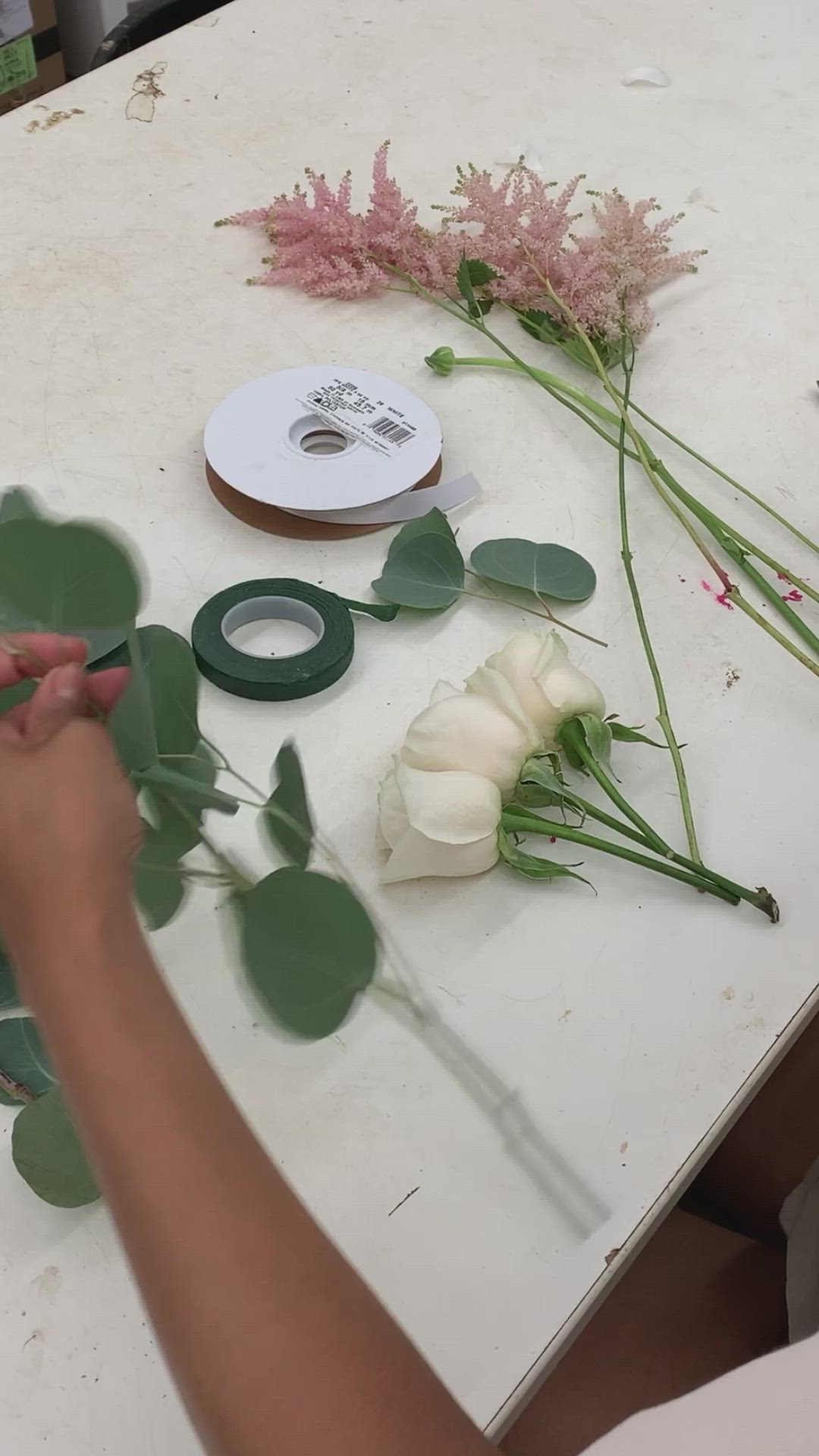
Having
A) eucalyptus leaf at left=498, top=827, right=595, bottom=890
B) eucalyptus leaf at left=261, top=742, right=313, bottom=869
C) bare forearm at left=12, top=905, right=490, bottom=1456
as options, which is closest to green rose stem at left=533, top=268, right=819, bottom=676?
eucalyptus leaf at left=498, top=827, right=595, bottom=890

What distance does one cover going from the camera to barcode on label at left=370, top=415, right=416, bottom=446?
0.76 meters

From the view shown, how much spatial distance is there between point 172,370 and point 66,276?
0.15 metres

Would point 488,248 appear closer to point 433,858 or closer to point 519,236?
point 519,236

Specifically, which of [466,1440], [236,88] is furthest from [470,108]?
[466,1440]

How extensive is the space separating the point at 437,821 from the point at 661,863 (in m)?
0.11

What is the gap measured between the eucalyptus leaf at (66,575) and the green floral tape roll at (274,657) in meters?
0.20

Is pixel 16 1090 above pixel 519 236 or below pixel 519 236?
below

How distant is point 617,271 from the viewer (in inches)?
32.9

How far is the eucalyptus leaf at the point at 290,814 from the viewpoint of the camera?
48 cm

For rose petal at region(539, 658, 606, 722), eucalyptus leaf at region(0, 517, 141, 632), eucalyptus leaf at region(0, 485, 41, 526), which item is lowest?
rose petal at region(539, 658, 606, 722)

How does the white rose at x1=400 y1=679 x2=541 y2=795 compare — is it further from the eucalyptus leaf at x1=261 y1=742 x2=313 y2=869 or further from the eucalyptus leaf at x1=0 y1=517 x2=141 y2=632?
the eucalyptus leaf at x1=0 y1=517 x2=141 y2=632

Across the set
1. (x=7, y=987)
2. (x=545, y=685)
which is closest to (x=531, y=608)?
(x=545, y=685)

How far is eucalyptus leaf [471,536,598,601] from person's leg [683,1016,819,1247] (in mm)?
291

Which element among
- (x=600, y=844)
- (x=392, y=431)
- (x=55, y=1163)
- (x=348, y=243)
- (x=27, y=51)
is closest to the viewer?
(x=55, y=1163)
